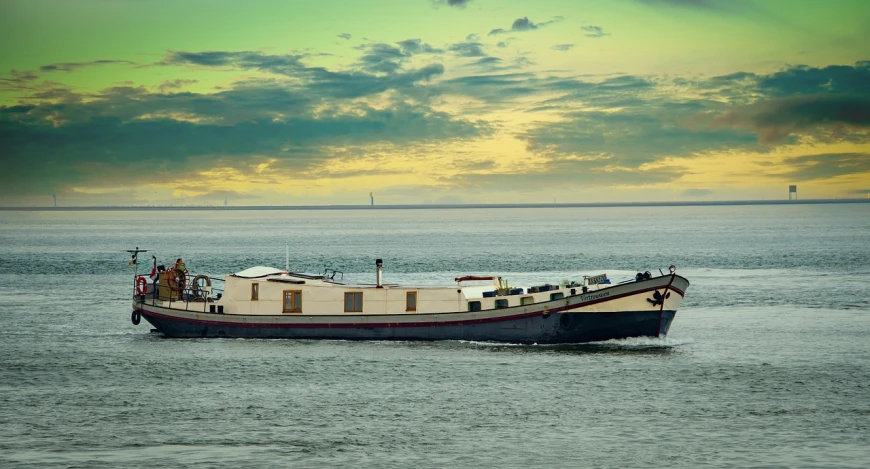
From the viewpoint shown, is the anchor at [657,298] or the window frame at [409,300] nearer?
the anchor at [657,298]

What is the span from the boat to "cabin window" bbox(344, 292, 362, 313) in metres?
0.06

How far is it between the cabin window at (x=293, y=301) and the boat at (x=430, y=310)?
6 centimetres

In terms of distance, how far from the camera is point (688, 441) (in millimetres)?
35938

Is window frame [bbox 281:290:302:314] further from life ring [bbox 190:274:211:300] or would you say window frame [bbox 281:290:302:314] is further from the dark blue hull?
life ring [bbox 190:274:211:300]

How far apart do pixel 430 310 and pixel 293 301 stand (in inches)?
329

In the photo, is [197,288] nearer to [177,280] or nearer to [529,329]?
[177,280]

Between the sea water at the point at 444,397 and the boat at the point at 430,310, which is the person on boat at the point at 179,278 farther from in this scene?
the sea water at the point at 444,397

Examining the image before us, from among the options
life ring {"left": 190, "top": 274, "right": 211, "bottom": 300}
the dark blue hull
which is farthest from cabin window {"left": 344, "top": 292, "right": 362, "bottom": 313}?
life ring {"left": 190, "top": 274, "right": 211, "bottom": 300}

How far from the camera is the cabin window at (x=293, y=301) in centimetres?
5881

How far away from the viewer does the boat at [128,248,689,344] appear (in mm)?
55219

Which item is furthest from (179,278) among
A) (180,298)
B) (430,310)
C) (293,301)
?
(430,310)

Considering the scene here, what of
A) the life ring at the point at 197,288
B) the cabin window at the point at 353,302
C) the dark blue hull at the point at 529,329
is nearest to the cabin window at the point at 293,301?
the dark blue hull at the point at 529,329

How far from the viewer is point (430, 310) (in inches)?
2251

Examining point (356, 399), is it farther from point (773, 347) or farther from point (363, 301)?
point (773, 347)
